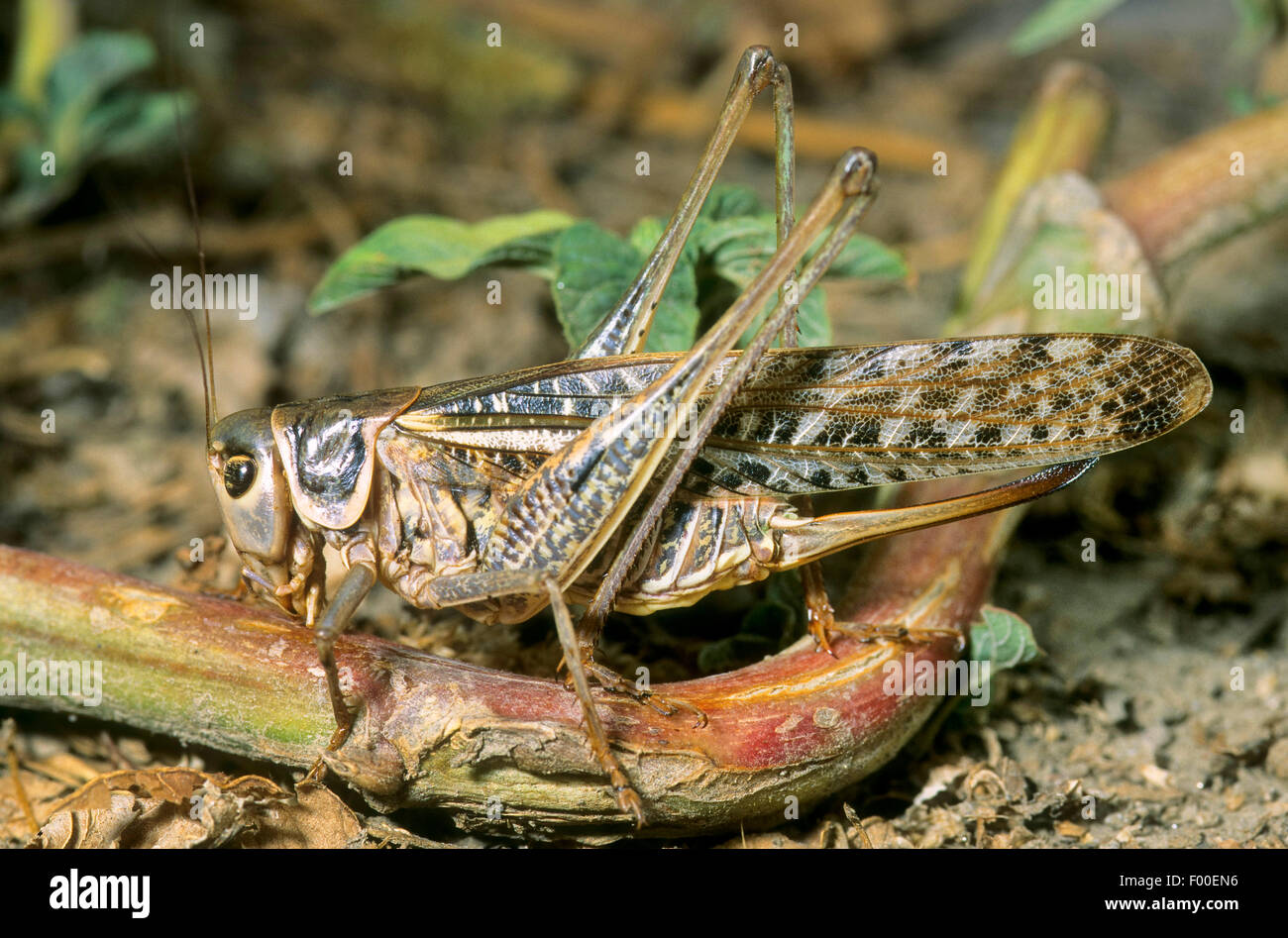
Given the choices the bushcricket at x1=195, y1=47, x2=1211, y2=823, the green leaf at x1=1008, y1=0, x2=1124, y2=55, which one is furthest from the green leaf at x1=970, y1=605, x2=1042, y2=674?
the green leaf at x1=1008, y1=0, x2=1124, y2=55

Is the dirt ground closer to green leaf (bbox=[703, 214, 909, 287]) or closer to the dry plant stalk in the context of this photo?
the dry plant stalk

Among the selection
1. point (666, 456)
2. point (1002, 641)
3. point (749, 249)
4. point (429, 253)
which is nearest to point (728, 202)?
point (749, 249)

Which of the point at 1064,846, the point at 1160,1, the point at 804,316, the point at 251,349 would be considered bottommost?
the point at 1064,846

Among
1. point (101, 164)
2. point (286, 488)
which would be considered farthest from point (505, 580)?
point (101, 164)

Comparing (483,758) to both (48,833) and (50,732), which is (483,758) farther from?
(50,732)

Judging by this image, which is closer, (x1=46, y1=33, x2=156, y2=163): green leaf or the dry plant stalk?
the dry plant stalk

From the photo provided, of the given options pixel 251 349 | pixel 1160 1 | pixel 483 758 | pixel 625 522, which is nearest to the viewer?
pixel 483 758

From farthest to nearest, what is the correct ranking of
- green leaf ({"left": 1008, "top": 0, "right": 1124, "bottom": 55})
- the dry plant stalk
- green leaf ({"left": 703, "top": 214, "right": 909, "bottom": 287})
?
green leaf ({"left": 1008, "top": 0, "right": 1124, "bottom": 55}) → green leaf ({"left": 703, "top": 214, "right": 909, "bottom": 287}) → the dry plant stalk

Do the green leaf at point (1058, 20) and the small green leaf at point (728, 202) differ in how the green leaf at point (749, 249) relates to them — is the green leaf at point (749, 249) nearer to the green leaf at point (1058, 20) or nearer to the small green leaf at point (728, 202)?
the small green leaf at point (728, 202)

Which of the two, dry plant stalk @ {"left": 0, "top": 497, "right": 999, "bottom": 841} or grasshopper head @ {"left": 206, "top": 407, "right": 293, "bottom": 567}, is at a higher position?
grasshopper head @ {"left": 206, "top": 407, "right": 293, "bottom": 567}
